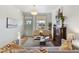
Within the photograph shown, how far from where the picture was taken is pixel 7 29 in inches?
76.2

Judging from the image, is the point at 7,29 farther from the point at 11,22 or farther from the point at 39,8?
the point at 39,8

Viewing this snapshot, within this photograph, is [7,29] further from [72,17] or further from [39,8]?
[72,17]

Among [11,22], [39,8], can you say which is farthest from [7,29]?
[39,8]

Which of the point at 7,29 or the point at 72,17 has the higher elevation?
the point at 72,17

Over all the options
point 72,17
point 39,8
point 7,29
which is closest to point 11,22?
point 7,29

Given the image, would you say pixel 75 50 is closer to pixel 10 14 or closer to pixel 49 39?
pixel 49 39

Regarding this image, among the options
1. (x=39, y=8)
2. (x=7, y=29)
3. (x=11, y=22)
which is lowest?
(x=7, y=29)

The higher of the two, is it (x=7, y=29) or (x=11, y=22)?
(x=11, y=22)

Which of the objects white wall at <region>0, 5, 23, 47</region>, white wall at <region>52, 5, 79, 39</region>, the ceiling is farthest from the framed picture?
white wall at <region>52, 5, 79, 39</region>

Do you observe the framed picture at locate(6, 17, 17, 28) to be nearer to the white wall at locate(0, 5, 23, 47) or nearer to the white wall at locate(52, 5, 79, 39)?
the white wall at locate(0, 5, 23, 47)

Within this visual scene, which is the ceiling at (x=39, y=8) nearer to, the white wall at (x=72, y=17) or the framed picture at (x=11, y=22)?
the white wall at (x=72, y=17)
